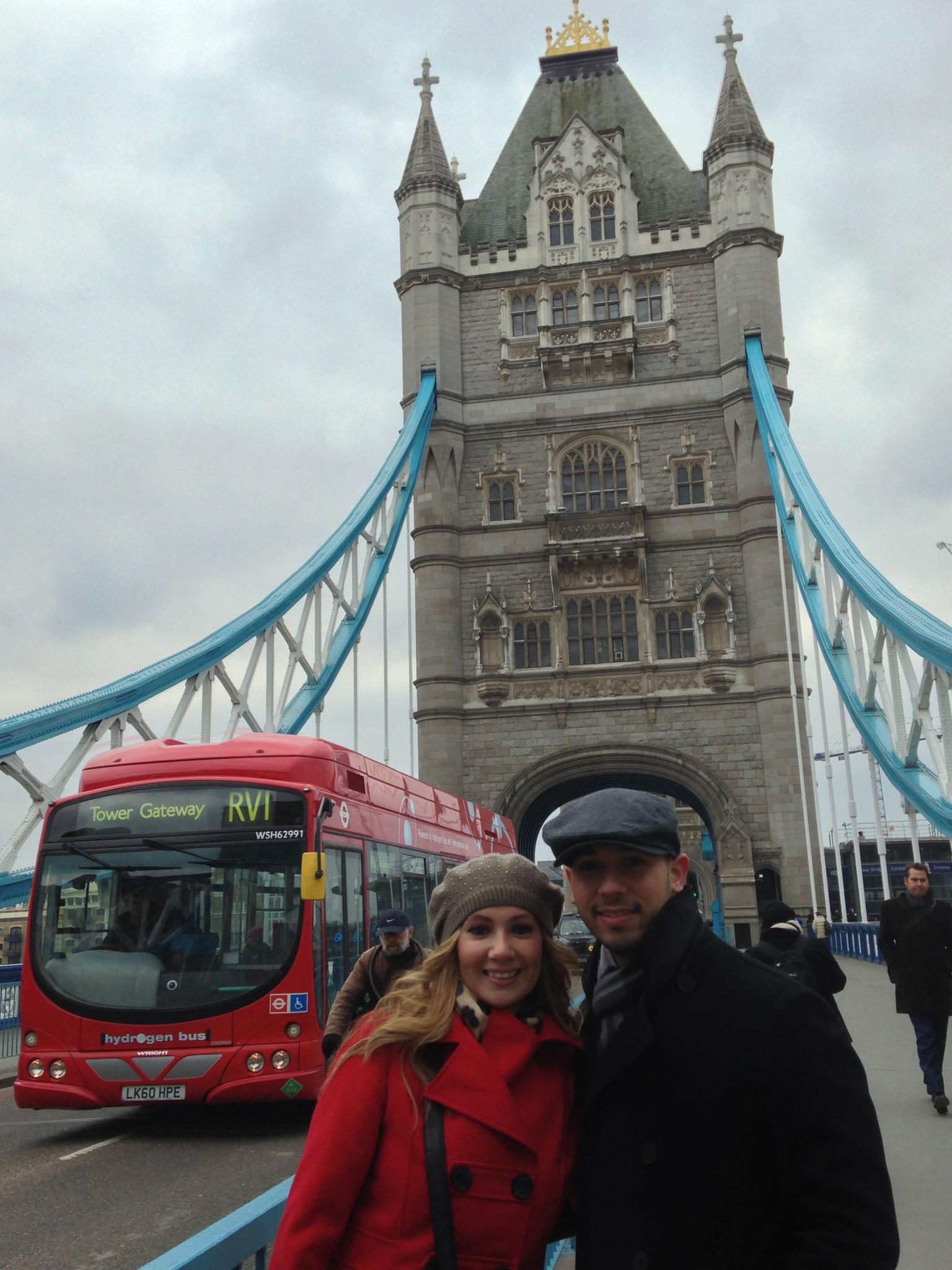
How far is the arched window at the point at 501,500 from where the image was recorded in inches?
1075

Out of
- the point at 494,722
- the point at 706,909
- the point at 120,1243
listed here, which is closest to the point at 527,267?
the point at 494,722

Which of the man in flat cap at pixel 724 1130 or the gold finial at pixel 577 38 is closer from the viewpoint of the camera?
the man in flat cap at pixel 724 1130

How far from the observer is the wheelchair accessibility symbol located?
7.32 metres

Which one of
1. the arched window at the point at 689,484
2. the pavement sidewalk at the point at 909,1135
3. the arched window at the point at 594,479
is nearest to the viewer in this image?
the pavement sidewalk at the point at 909,1135

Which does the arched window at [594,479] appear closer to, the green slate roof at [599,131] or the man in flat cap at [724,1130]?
the green slate roof at [599,131]

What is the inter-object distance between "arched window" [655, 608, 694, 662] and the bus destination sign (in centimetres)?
1902

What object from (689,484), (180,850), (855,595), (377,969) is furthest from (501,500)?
(377,969)

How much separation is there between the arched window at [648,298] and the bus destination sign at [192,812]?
2277cm

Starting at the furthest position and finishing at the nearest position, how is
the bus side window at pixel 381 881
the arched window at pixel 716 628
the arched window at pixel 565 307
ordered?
the arched window at pixel 565 307 → the arched window at pixel 716 628 → the bus side window at pixel 381 881

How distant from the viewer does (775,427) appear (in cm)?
2502

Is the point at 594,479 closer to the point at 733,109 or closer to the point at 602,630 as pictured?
the point at 602,630

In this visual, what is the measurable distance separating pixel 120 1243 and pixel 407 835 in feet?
18.2

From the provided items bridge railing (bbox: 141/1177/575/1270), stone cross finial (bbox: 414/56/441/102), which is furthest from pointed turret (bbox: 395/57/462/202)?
bridge railing (bbox: 141/1177/575/1270)

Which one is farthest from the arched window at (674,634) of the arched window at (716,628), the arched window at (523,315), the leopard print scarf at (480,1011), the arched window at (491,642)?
the leopard print scarf at (480,1011)
